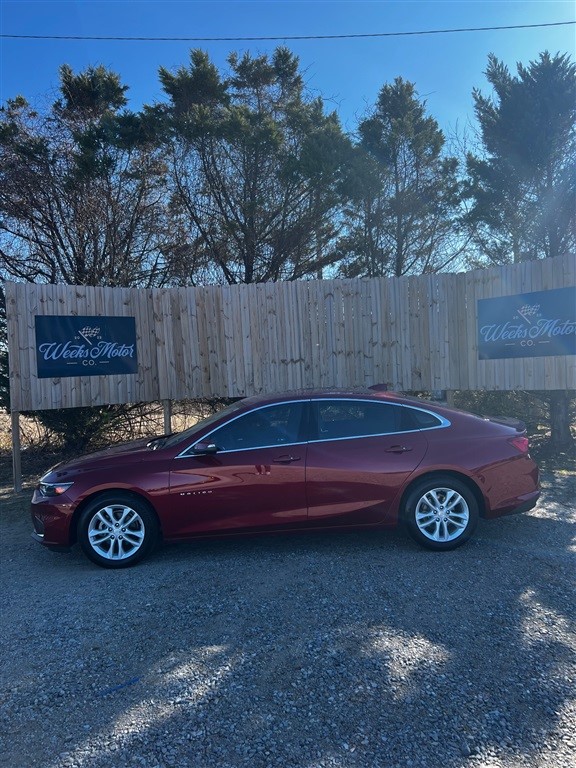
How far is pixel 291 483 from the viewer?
17.8 ft

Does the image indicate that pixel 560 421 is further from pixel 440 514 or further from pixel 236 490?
pixel 236 490

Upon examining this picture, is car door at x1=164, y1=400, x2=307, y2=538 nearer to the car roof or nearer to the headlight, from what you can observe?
the car roof

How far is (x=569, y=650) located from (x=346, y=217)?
989 cm

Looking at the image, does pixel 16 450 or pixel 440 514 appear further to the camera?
pixel 16 450

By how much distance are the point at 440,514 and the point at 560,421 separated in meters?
5.19

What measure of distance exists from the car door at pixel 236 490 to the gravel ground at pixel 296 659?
0.36 metres

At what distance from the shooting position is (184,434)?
6.04 m

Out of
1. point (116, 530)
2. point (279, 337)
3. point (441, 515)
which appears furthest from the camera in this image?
point (279, 337)

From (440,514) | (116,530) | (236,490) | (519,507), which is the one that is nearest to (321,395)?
(236,490)

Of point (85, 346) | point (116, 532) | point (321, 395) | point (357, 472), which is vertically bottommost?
point (116, 532)

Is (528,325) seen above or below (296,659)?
above

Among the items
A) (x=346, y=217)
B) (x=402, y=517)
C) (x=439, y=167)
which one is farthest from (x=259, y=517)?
(x=439, y=167)

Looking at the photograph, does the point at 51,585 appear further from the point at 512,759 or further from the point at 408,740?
the point at 512,759

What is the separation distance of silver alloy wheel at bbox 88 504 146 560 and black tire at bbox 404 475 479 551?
247 centimetres
